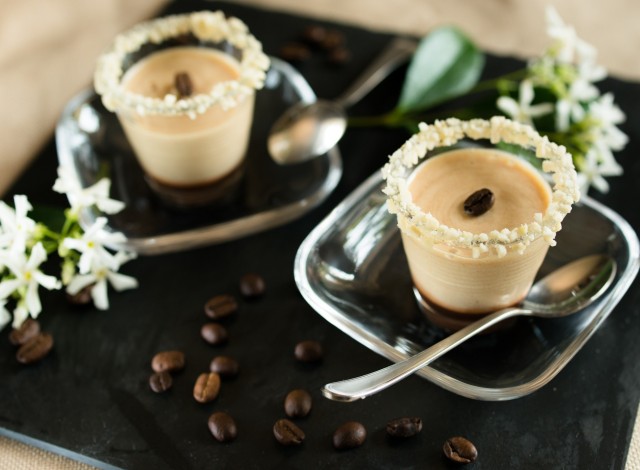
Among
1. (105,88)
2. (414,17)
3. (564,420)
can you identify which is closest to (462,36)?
(414,17)

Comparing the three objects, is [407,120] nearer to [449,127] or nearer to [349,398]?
[449,127]

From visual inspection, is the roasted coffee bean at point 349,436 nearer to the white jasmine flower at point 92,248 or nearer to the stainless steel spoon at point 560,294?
the stainless steel spoon at point 560,294

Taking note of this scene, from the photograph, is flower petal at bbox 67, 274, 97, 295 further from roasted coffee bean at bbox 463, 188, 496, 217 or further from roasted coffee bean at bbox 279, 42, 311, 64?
roasted coffee bean at bbox 279, 42, 311, 64

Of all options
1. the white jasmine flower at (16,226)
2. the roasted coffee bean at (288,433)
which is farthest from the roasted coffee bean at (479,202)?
the white jasmine flower at (16,226)

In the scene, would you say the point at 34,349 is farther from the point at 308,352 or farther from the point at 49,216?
the point at 308,352

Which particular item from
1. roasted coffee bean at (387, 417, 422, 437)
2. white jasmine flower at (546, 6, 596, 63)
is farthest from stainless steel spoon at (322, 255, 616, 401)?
white jasmine flower at (546, 6, 596, 63)

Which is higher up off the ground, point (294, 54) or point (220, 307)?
point (294, 54)

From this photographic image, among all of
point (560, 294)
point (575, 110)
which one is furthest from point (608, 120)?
point (560, 294)
